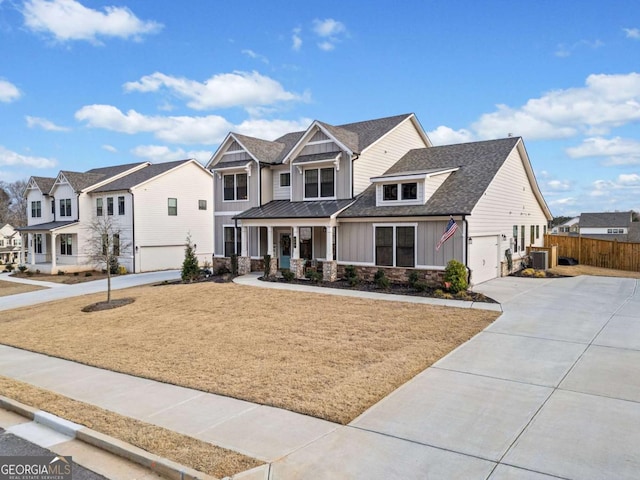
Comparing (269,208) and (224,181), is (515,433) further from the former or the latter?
(224,181)

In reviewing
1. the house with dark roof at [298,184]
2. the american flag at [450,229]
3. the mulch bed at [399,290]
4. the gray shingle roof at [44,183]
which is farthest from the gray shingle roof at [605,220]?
the gray shingle roof at [44,183]

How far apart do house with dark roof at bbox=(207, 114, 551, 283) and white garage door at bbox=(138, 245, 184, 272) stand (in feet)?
28.8

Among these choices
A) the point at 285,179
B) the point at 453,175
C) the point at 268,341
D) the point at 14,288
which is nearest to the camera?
the point at 268,341

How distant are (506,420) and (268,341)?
5656 millimetres

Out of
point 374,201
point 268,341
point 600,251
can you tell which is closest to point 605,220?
point 600,251

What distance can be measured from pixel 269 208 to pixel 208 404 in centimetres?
1680

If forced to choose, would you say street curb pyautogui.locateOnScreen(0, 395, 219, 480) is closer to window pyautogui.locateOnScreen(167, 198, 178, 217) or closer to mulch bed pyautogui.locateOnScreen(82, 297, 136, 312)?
mulch bed pyautogui.locateOnScreen(82, 297, 136, 312)

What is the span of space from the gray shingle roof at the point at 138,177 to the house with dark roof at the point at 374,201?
900cm

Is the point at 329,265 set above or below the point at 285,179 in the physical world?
below

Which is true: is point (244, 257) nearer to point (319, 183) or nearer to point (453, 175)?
point (319, 183)

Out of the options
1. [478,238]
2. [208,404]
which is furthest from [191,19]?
[208,404]

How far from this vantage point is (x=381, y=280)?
667 inches

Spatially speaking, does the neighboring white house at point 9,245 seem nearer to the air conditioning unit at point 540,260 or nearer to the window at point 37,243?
the window at point 37,243

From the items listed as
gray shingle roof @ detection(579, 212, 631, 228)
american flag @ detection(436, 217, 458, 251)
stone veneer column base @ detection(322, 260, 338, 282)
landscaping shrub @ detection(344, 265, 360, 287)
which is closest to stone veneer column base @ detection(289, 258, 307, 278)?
stone veneer column base @ detection(322, 260, 338, 282)
